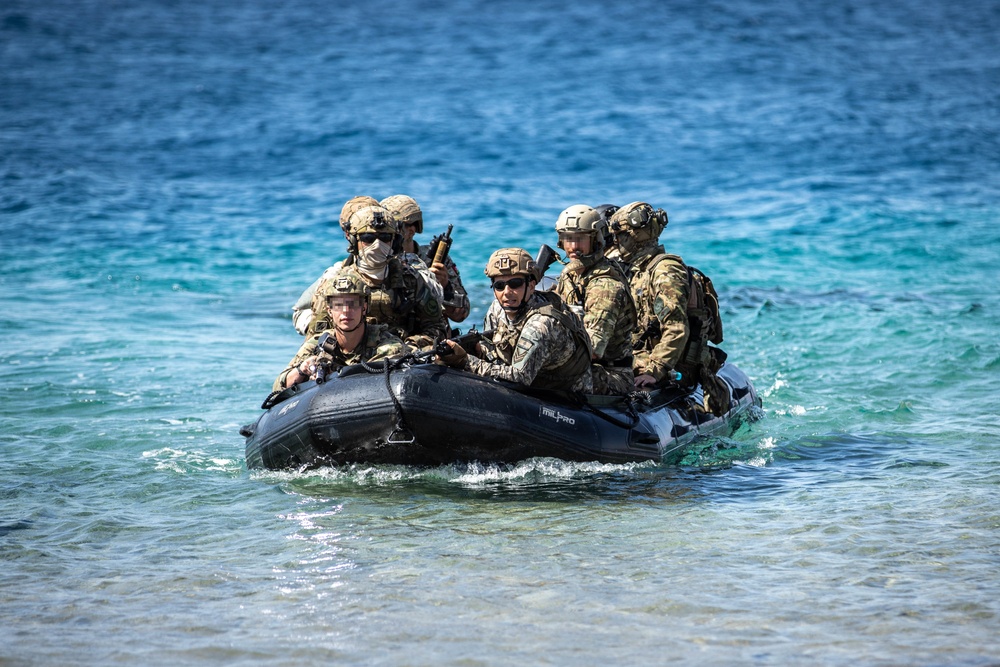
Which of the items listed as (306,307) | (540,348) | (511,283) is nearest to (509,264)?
(511,283)

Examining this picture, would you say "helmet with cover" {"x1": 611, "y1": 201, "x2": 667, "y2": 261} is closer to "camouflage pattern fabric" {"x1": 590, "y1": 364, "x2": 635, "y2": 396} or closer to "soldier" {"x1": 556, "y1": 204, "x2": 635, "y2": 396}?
"soldier" {"x1": 556, "y1": 204, "x2": 635, "y2": 396}

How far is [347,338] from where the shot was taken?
27.3 ft

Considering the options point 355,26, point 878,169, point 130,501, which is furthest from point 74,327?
point 355,26

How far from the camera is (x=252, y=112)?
3369 cm

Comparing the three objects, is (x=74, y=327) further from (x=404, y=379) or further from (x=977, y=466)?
(x=977, y=466)

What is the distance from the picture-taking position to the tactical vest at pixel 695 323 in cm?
952

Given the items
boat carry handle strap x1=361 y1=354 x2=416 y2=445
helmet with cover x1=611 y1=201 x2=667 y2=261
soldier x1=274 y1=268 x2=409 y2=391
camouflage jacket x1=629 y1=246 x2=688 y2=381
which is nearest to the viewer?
boat carry handle strap x1=361 y1=354 x2=416 y2=445

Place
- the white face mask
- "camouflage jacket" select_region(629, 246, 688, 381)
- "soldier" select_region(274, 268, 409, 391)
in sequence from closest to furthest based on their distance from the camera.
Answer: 1. "soldier" select_region(274, 268, 409, 391)
2. the white face mask
3. "camouflage jacket" select_region(629, 246, 688, 381)

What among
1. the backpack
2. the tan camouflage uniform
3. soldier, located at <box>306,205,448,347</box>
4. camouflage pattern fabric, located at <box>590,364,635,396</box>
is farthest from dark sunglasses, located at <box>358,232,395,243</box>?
the backpack

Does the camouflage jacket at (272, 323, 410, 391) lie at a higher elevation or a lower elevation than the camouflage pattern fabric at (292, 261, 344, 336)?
lower

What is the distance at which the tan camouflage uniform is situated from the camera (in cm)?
868

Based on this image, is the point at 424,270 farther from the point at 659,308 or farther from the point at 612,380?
the point at 659,308

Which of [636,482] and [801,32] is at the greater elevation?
[801,32]

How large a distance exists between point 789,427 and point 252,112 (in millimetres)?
25547
